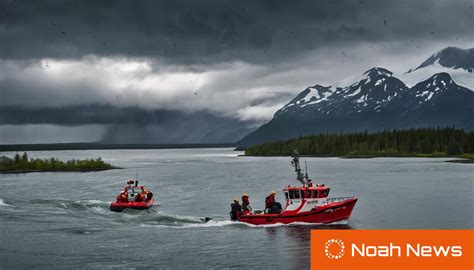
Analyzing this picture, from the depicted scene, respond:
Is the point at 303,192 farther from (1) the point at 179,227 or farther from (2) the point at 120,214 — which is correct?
(2) the point at 120,214

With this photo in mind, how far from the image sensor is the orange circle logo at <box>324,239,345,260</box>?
36812mm

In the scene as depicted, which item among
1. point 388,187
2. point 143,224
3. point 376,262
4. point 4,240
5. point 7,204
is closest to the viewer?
point 376,262

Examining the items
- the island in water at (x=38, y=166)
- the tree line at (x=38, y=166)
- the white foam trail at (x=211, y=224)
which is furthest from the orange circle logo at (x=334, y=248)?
the tree line at (x=38, y=166)

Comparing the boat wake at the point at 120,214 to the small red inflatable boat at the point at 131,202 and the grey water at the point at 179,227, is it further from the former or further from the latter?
the small red inflatable boat at the point at 131,202

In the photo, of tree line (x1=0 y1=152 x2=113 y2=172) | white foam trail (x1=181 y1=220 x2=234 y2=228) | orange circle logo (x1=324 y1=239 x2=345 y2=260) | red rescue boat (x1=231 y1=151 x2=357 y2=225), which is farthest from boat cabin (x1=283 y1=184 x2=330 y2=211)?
tree line (x1=0 y1=152 x2=113 y2=172)

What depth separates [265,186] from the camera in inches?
4779

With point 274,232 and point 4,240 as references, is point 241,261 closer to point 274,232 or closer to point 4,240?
point 274,232

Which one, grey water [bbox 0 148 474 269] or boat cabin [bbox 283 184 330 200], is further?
boat cabin [bbox 283 184 330 200]

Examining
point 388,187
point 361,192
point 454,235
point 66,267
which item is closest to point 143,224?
point 66,267

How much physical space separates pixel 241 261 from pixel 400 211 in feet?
118

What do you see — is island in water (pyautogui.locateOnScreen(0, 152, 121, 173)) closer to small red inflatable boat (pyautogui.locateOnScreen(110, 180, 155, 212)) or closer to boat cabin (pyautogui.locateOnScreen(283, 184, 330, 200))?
small red inflatable boat (pyautogui.locateOnScreen(110, 180, 155, 212))

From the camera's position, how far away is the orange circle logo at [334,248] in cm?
3681

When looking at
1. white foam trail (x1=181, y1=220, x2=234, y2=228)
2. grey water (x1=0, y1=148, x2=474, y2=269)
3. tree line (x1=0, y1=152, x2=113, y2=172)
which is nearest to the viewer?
grey water (x1=0, y1=148, x2=474, y2=269)

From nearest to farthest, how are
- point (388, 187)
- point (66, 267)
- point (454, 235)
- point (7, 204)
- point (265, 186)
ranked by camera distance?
1. point (454, 235)
2. point (66, 267)
3. point (7, 204)
4. point (388, 187)
5. point (265, 186)
